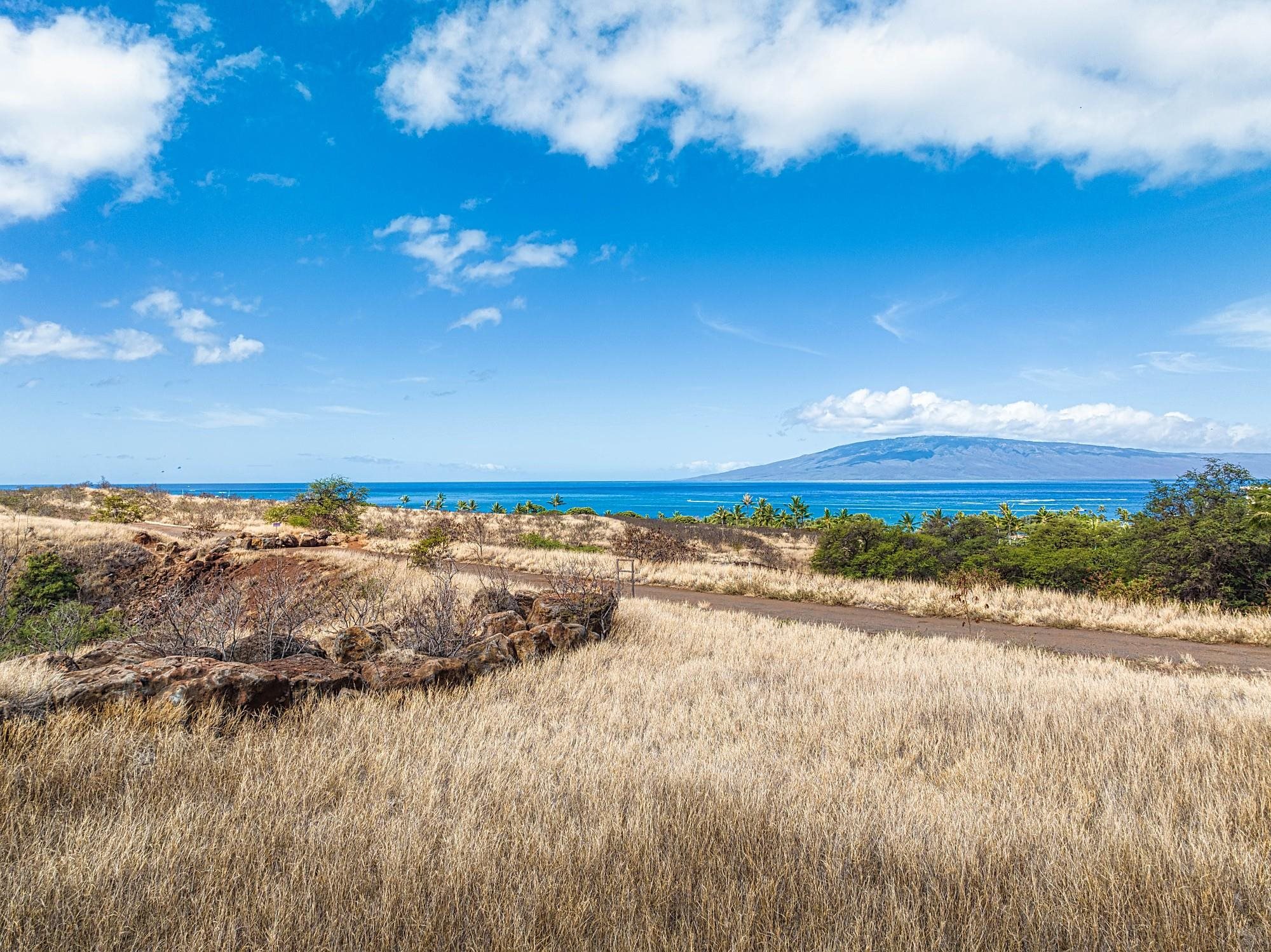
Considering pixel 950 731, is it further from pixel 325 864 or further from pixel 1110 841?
pixel 325 864

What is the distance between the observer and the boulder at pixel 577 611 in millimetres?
11086

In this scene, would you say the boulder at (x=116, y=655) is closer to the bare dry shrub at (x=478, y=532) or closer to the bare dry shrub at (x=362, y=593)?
the bare dry shrub at (x=362, y=593)

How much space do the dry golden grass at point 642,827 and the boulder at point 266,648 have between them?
300 cm

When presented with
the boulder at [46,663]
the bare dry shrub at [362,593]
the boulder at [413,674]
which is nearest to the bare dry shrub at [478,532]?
the bare dry shrub at [362,593]

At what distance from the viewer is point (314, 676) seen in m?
7.28

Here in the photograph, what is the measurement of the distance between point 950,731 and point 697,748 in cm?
279

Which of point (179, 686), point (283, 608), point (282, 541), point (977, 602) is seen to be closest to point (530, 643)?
point (283, 608)

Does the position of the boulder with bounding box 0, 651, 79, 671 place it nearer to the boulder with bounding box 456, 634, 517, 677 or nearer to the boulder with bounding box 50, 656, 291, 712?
the boulder with bounding box 50, 656, 291, 712

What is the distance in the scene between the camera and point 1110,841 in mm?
4004

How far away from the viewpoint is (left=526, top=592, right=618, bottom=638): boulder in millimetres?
11086

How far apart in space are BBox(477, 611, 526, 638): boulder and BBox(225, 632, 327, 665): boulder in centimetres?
243

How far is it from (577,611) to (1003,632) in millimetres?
9320

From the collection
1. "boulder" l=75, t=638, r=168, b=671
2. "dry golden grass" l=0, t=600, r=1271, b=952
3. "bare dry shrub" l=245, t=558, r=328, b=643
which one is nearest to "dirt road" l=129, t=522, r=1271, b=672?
"dry golden grass" l=0, t=600, r=1271, b=952

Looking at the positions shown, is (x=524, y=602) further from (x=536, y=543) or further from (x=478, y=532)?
(x=478, y=532)
